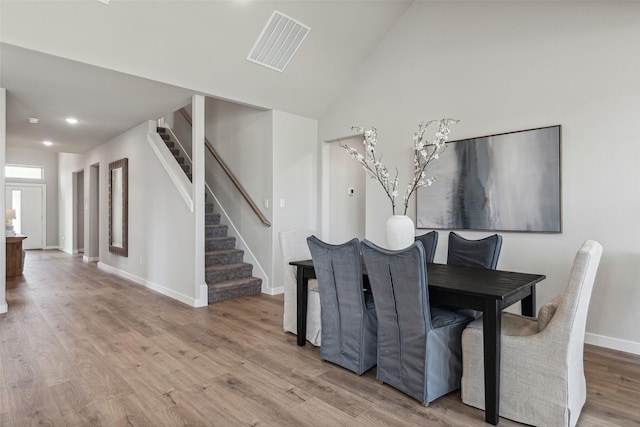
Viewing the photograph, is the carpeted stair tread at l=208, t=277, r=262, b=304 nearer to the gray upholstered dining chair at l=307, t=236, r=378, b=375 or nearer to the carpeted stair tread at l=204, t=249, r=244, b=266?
the carpeted stair tread at l=204, t=249, r=244, b=266

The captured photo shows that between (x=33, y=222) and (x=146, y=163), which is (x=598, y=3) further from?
(x=33, y=222)

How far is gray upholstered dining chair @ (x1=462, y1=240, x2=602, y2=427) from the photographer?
1.79 metres

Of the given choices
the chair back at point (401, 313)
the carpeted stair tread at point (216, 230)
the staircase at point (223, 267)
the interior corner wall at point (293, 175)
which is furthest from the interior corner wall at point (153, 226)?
the chair back at point (401, 313)

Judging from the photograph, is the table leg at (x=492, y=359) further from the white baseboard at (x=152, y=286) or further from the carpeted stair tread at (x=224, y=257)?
the carpeted stair tread at (x=224, y=257)

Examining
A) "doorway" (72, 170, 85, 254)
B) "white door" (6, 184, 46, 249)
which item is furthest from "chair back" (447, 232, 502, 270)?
"white door" (6, 184, 46, 249)

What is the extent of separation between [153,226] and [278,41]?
312 cm

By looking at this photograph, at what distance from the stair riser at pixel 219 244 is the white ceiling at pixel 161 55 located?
6.27 ft

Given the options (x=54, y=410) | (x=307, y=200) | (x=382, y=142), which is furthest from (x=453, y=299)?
(x=307, y=200)

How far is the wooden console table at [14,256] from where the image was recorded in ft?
20.4

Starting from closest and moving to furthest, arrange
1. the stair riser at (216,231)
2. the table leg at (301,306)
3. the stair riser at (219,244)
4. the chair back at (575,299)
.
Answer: the chair back at (575,299) → the table leg at (301,306) → the stair riser at (219,244) → the stair riser at (216,231)

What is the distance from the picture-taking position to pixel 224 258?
5.18m

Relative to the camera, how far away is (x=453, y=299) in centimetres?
211

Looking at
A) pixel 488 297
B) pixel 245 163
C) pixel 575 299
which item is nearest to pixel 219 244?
pixel 245 163

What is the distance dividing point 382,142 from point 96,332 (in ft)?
12.1
